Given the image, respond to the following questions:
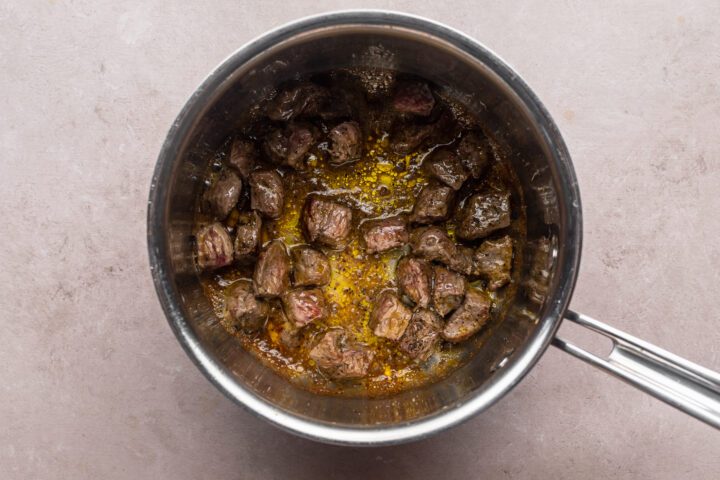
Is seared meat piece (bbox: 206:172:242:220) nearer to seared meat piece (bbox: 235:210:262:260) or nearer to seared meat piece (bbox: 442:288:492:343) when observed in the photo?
seared meat piece (bbox: 235:210:262:260)

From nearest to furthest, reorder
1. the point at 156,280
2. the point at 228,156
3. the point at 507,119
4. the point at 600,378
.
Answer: the point at 156,280, the point at 507,119, the point at 228,156, the point at 600,378

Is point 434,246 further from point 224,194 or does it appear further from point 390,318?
point 224,194

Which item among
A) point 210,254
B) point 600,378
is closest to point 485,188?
point 600,378

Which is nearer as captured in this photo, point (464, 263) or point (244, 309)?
point (244, 309)

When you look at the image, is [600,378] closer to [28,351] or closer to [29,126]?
[28,351]

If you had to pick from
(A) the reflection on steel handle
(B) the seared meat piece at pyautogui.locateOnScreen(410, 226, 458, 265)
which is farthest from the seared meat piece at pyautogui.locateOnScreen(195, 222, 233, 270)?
(A) the reflection on steel handle

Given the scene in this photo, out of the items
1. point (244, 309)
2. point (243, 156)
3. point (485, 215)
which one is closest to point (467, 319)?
point (485, 215)
